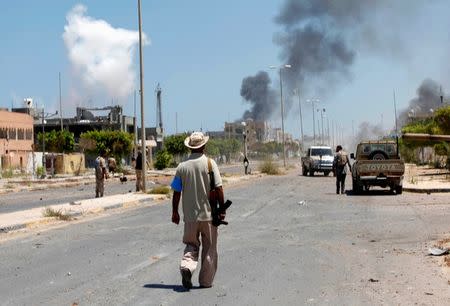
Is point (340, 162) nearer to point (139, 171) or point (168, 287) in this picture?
point (139, 171)

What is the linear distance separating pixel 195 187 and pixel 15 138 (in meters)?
85.4

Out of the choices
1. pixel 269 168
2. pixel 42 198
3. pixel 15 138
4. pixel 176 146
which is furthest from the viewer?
pixel 176 146

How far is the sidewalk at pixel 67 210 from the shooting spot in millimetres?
18875

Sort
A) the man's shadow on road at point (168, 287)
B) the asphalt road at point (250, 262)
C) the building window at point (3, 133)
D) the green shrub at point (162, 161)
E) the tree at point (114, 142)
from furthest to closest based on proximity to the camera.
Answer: the building window at point (3, 133)
the green shrub at point (162, 161)
the tree at point (114, 142)
the man's shadow on road at point (168, 287)
the asphalt road at point (250, 262)

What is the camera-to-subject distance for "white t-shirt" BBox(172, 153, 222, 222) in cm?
931

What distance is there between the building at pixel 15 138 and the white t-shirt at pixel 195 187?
252ft

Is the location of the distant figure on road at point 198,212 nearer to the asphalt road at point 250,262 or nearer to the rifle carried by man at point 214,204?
the rifle carried by man at point 214,204

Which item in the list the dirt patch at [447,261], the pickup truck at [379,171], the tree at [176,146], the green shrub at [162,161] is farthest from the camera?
the tree at [176,146]

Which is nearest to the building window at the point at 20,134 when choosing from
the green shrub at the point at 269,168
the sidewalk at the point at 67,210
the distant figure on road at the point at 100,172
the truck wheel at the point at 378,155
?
the green shrub at the point at 269,168

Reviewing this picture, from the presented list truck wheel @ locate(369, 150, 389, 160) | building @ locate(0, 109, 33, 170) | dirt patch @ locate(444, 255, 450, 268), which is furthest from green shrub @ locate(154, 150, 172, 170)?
dirt patch @ locate(444, 255, 450, 268)

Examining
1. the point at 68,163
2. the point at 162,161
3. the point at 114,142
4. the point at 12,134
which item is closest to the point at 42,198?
the point at 114,142

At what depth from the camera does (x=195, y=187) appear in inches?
366

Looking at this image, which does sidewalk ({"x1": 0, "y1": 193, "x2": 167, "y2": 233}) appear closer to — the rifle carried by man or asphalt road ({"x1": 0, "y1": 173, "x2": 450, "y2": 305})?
asphalt road ({"x1": 0, "y1": 173, "x2": 450, "y2": 305})

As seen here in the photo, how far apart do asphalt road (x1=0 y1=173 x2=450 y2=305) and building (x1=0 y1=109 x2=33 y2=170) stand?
68556 millimetres
